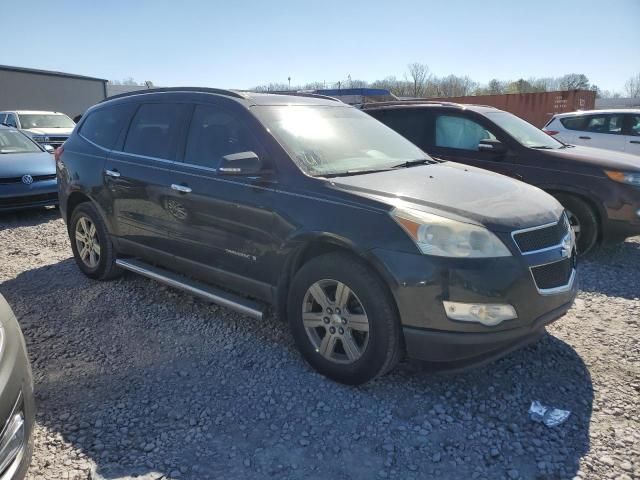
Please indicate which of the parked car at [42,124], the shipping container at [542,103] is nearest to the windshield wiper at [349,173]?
the parked car at [42,124]

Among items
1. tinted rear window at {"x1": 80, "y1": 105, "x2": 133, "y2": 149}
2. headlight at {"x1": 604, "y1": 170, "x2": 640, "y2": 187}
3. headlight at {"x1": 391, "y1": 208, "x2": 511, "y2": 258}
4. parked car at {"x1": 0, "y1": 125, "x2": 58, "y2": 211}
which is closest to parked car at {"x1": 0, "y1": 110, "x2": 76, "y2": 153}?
parked car at {"x1": 0, "y1": 125, "x2": 58, "y2": 211}

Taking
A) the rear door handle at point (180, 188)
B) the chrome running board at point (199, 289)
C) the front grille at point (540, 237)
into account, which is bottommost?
the chrome running board at point (199, 289)

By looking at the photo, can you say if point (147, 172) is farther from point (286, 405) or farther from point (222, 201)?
point (286, 405)

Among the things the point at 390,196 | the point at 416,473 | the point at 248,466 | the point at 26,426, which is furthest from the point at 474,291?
the point at 26,426

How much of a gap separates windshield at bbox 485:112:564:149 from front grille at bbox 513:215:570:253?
3.25m

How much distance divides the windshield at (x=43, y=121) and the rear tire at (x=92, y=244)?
1204cm

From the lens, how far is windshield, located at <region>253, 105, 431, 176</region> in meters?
3.47

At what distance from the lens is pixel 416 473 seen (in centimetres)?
244

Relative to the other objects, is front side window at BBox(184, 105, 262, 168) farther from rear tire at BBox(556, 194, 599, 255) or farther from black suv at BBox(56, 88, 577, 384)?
rear tire at BBox(556, 194, 599, 255)

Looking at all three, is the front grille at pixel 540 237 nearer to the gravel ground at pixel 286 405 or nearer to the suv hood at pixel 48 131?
the gravel ground at pixel 286 405

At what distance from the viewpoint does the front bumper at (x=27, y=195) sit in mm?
7586

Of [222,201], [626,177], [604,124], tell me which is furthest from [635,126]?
[222,201]

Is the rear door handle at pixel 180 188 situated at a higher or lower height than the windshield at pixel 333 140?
lower

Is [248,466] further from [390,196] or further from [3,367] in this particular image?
[390,196]
